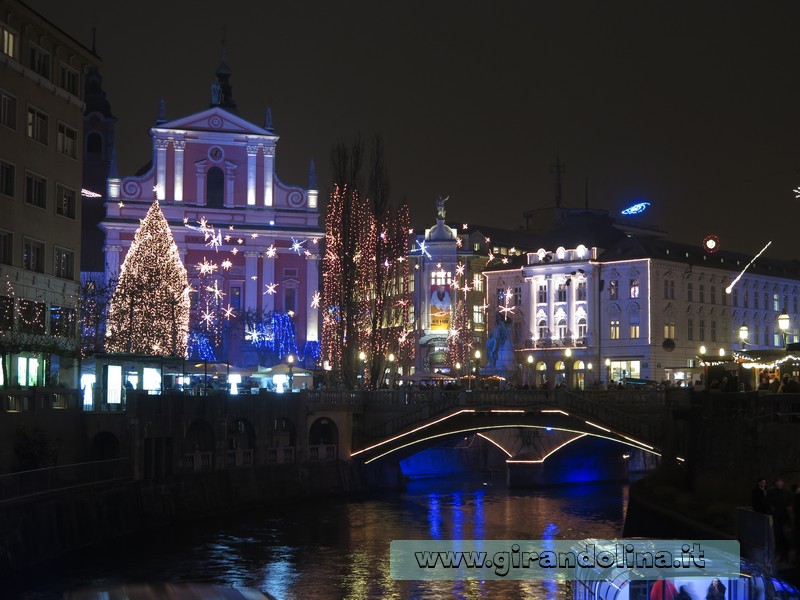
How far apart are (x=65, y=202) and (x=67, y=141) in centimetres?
301

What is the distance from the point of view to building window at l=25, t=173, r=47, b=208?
63844 mm

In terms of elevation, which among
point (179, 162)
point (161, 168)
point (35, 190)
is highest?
point (179, 162)

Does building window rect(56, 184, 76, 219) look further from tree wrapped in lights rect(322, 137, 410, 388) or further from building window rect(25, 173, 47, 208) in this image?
tree wrapped in lights rect(322, 137, 410, 388)

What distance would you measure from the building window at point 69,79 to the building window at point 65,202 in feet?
16.1

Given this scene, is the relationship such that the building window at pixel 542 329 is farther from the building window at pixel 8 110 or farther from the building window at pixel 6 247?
the building window at pixel 8 110

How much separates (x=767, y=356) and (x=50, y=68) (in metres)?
36.9

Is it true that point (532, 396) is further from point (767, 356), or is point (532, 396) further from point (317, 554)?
point (317, 554)

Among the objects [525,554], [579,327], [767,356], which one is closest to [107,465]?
[525,554]

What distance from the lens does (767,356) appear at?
216 ft

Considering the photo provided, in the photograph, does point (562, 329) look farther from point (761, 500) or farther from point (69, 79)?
point (761, 500)

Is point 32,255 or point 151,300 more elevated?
point 32,255

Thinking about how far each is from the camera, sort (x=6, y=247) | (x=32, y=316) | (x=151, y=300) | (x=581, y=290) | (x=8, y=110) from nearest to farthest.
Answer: (x=8, y=110), (x=6, y=247), (x=32, y=316), (x=151, y=300), (x=581, y=290)

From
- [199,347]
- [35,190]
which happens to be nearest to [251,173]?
[199,347]

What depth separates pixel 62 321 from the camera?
67.5 metres
